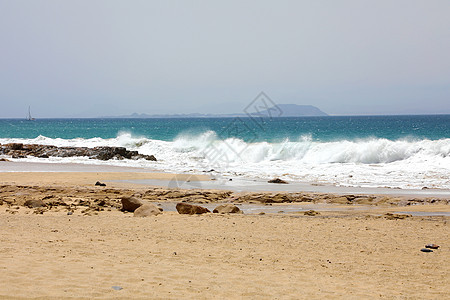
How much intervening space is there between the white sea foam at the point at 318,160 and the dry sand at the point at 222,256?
9115 millimetres

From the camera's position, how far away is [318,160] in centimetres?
3167

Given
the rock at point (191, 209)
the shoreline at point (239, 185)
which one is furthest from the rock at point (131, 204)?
the shoreline at point (239, 185)

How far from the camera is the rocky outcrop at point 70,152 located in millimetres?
32250

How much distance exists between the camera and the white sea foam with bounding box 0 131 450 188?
66.6 ft

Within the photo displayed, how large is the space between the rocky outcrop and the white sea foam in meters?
1.42

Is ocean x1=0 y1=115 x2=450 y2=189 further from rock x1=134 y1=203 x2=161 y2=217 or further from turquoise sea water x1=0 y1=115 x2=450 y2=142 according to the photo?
rock x1=134 y1=203 x2=161 y2=217

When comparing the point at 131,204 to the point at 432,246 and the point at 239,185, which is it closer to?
the point at 239,185

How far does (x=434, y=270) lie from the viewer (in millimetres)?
6887

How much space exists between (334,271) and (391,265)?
1.03 meters

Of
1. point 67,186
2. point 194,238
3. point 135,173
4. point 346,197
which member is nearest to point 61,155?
point 135,173

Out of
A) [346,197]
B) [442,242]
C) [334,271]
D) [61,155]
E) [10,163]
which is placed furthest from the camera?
[61,155]

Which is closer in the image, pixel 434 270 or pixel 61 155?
pixel 434 270

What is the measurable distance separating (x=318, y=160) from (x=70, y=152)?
58.9 ft

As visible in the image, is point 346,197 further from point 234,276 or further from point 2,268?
point 2,268
